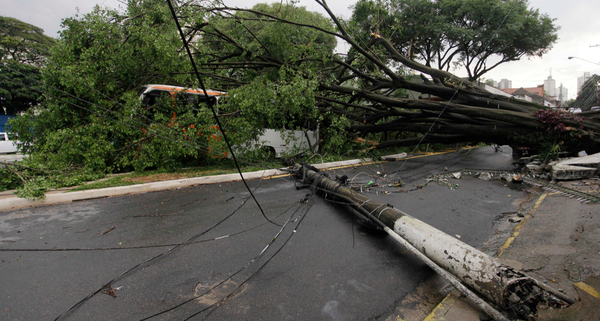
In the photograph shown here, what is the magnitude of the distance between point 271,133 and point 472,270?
9200mm

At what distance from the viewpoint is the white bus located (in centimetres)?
959

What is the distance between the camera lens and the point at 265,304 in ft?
9.03

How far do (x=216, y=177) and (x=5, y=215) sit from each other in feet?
12.5

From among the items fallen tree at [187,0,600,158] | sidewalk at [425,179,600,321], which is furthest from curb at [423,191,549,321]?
fallen tree at [187,0,600,158]

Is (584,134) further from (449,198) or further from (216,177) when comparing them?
(216,177)

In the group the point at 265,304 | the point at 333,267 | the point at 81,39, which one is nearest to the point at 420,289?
the point at 333,267

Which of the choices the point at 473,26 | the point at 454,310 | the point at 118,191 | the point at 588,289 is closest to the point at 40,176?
the point at 118,191

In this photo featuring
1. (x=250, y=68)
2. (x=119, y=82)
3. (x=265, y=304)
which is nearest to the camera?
(x=265, y=304)

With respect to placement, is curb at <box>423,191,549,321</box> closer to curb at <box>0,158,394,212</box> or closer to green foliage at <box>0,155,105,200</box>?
curb at <box>0,158,394,212</box>

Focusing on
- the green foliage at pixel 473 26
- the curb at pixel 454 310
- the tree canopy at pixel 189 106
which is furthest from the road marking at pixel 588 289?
the green foliage at pixel 473 26

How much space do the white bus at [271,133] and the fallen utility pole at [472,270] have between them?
665 centimetres

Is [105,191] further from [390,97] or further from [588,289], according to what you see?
[390,97]

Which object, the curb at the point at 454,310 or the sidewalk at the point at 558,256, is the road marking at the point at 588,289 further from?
the curb at the point at 454,310

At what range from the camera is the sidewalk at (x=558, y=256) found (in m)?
2.48
